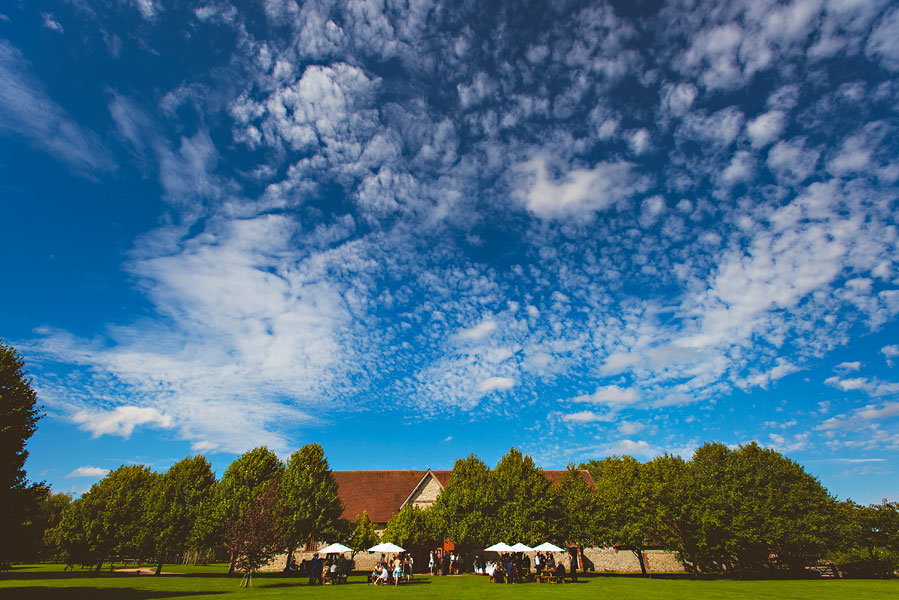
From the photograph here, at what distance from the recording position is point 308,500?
39.3 meters

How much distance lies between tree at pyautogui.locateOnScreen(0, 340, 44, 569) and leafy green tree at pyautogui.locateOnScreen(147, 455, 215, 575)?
17473 mm

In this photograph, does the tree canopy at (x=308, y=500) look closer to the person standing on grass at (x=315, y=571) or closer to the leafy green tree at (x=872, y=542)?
the person standing on grass at (x=315, y=571)

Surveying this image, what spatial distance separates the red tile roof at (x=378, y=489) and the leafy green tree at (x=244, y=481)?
42.9 feet

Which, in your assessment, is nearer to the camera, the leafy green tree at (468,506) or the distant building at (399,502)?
the leafy green tree at (468,506)

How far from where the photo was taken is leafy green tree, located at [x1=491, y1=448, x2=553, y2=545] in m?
39.9

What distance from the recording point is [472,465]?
148 ft

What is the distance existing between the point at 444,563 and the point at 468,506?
22.8ft

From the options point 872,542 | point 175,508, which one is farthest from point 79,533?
point 872,542

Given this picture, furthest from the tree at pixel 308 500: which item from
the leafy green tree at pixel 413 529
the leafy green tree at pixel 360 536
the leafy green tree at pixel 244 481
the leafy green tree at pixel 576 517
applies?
the leafy green tree at pixel 576 517

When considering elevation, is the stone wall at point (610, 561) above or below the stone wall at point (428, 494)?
below

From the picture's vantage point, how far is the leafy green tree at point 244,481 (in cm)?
3903

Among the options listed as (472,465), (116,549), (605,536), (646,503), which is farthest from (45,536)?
(646,503)

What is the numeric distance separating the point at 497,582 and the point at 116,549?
118ft

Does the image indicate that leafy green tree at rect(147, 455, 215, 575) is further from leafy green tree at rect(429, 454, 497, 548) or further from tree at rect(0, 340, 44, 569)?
leafy green tree at rect(429, 454, 497, 548)
